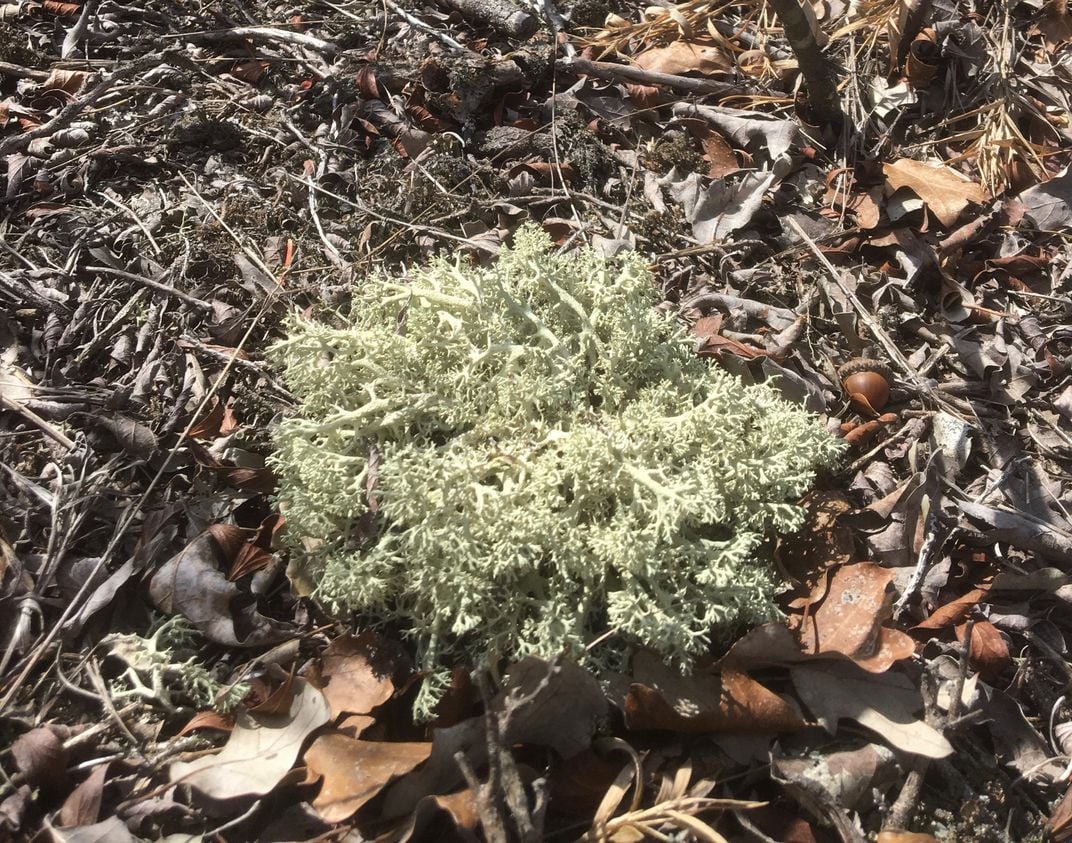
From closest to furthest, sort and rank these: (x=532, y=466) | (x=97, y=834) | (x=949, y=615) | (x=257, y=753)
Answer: (x=97, y=834)
(x=257, y=753)
(x=532, y=466)
(x=949, y=615)

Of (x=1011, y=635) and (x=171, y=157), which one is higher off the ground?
(x=171, y=157)

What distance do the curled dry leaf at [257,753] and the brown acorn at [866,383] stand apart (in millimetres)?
1512

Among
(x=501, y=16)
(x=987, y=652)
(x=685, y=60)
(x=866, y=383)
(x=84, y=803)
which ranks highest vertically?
(x=501, y=16)

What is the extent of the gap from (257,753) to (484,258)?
1474mm

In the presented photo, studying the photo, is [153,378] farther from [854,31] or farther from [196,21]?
[854,31]

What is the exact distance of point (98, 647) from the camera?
1700 mm

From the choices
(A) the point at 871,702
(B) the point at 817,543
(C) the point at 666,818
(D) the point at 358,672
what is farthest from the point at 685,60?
(C) the point at 666,818

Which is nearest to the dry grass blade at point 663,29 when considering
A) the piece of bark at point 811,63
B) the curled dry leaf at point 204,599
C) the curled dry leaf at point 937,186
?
the piece of bark at point 811,63

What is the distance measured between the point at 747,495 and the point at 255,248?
5.34 feet

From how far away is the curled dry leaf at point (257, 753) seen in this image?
1.46 meters

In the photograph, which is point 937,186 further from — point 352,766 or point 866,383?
point 352,766

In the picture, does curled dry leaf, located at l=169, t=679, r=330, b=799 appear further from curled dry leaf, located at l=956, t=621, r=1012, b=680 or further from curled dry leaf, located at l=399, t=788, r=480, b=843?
curled dry leaf, located at l=956, t=621, r=1012, b=680

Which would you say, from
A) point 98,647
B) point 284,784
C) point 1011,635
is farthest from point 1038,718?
point 98,647

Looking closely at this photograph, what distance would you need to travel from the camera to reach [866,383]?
6.98ft
